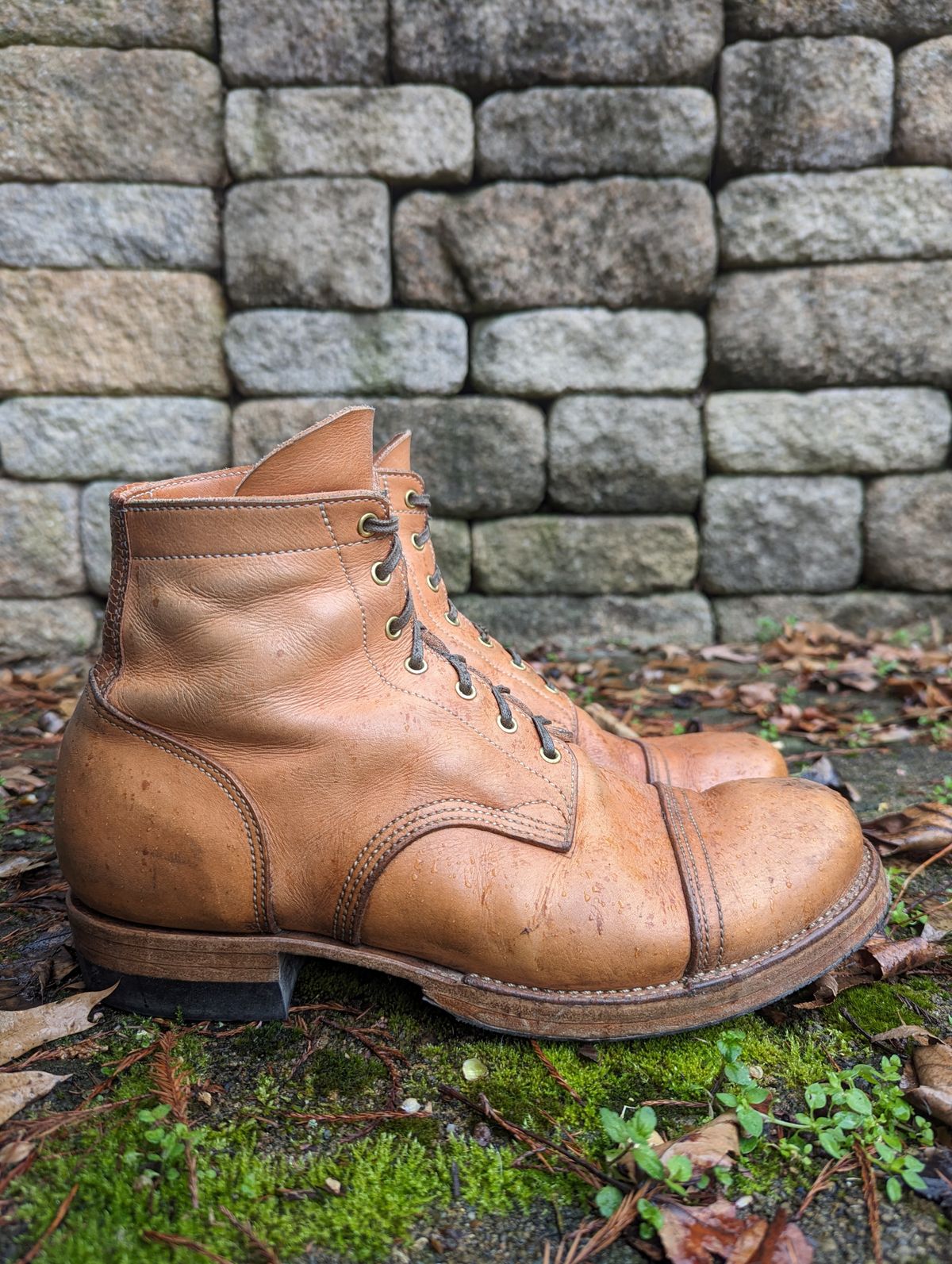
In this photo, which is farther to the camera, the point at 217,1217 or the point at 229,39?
the point at 229,39

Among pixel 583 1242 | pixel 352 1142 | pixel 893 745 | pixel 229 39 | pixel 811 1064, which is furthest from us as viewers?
pixel 229 39

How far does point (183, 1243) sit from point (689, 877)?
2.46 ft

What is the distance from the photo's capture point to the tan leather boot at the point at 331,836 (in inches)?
46.3

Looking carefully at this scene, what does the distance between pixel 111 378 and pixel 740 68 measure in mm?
2650

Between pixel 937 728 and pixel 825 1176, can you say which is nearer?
pixel 825 1176

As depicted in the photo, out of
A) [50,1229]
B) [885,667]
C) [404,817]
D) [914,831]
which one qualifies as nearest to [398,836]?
[404,817]

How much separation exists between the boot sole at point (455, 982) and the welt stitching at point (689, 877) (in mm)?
54

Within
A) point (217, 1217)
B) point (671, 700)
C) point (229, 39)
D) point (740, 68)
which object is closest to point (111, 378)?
point (229, 39)

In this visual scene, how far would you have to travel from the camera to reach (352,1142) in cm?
106

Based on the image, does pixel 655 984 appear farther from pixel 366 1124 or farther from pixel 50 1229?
pixel 50 1229

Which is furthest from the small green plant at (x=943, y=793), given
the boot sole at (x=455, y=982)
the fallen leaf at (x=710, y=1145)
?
the fallen leaf at (x=710, y=1145)

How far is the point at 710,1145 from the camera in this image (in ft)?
3.35

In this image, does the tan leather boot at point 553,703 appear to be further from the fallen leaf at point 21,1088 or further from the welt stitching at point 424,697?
the fallen leaf at point 21,1088

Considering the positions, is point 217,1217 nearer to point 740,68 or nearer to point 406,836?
point 406,836
